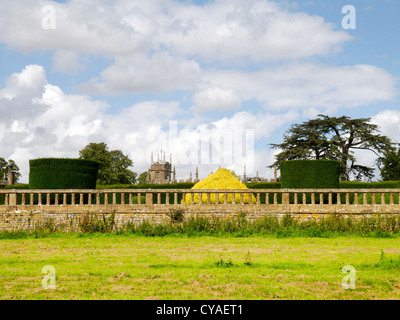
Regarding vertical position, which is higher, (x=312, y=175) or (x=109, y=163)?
(x=109, y=163)

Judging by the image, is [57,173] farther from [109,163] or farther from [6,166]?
[6,166]

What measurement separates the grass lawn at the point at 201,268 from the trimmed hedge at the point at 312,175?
7281mm

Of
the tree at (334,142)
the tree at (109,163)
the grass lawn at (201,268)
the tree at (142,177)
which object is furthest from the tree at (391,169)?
the tree at (142,177)

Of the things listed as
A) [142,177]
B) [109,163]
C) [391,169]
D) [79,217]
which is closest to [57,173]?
[79,217]

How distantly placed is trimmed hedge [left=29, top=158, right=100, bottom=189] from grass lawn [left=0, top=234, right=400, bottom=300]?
737cm

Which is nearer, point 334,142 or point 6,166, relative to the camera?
point 334,142

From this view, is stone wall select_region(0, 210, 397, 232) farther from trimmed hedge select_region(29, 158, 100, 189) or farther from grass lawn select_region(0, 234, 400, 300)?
trimmed hedge select_region(29, 158, 100, 189)

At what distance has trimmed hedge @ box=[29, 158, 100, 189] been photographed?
69.3 feet

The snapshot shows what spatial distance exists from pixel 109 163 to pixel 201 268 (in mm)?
50664

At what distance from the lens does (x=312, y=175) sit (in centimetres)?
2125

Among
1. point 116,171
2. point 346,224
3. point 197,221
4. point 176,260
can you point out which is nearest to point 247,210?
point 197,221

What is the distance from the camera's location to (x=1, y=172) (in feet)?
219
